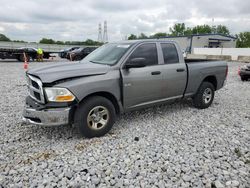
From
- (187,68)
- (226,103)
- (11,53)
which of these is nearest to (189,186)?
(187,68)

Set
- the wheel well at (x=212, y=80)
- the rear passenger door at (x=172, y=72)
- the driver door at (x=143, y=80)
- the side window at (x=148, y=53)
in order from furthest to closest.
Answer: the wheel well at (x=212, y=80) → the rear passenger door at (x=172, y=72) → the side window at (x=148, y=53) → the driver door at (x=143, y=80)

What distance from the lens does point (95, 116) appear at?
153 inches

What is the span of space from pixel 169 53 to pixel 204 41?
46.7m

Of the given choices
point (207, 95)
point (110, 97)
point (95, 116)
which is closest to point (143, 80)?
point (110, 97)

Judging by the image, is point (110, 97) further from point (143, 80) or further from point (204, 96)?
point (204, 96)

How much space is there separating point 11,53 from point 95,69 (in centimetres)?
1835

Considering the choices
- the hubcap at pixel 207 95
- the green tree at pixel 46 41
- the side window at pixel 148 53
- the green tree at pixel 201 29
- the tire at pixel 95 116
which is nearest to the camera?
Answer: the tire at pixel 95 116

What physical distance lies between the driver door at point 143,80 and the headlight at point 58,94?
3.74 feet

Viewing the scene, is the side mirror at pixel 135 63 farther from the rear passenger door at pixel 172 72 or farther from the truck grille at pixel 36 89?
the truck grille at pixel 36 89

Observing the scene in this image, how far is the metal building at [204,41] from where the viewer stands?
46938 mm

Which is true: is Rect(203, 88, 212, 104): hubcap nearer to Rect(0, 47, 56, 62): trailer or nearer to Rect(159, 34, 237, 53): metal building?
Rect(0, 47, 56, 62): trailer

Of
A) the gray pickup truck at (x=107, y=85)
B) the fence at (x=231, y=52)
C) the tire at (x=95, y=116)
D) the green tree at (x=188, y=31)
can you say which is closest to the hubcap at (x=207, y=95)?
the gray pickup truck at (x=107, y=85)

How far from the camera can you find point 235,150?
3.58 m

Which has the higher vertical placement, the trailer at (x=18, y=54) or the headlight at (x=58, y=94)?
the trailer at (x=18, y=54)
